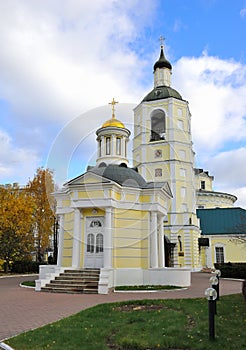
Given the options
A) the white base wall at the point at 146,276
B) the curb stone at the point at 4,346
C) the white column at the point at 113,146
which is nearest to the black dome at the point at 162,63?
the white column at the point at 113,146

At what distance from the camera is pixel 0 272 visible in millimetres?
31656

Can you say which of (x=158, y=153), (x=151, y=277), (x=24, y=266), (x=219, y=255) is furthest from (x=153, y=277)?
(x=158, y=153)

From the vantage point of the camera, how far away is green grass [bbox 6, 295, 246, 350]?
22.4 feet

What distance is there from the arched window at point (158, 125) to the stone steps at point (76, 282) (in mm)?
27523

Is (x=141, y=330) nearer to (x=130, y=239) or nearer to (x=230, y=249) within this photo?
(x=130, y=239)

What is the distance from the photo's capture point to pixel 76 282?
17562mm

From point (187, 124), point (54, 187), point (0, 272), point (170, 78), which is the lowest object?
point (0, 272)

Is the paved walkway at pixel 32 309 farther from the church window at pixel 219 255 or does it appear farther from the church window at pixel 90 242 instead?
the church window at pixel 219 255

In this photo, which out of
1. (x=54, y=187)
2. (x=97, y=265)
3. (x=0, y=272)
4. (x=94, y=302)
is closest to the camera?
(x=94, y=302)

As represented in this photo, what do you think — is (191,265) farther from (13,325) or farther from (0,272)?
(13,325)

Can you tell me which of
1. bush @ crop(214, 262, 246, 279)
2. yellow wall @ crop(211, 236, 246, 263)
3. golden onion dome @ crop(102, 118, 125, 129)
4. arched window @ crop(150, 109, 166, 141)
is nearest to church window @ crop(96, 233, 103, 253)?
golden onion dome @ crop(102, 118, 125, 129)

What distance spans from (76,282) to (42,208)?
18651 mm

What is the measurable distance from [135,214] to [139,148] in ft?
78.5

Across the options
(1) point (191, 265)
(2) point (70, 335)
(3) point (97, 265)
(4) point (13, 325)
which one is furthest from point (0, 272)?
(2) point (70, 335)
